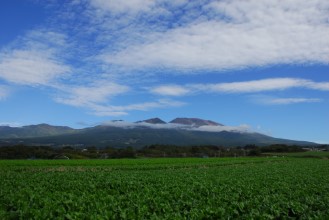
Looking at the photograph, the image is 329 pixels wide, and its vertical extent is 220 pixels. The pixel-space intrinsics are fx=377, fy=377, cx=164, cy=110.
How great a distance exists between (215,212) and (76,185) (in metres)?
11.6

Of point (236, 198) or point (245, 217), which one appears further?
point (236, 198)

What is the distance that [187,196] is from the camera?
17734 mm

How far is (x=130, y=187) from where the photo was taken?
881 inches

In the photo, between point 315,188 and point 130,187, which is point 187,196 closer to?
point 130,187

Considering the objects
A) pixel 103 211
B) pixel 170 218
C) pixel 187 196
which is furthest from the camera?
pixel 187 196

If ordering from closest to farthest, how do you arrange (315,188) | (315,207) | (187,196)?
(315,207)
(187,196)
(315,188)

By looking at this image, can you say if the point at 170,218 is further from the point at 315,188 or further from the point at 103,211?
the point at 315,188

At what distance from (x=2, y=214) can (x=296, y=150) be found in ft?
458

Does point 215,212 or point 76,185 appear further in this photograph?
point 76,185

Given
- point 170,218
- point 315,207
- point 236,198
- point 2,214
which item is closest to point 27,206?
point 2,214

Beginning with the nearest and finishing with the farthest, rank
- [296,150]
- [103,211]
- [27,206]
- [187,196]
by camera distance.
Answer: [103,211], [27,206], [187,196], [296,150]

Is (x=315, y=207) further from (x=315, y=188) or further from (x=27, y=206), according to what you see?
(x=27, y=206)

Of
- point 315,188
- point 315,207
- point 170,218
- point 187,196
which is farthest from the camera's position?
point 315,188

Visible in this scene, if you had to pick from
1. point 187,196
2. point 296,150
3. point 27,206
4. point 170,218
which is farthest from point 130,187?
point 296,150
